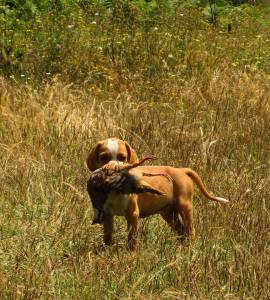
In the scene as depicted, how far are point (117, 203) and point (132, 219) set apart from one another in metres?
0.14

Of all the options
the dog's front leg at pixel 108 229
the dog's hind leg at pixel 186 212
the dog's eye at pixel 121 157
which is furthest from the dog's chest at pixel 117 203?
the dog's hind leg at pixel 186 212

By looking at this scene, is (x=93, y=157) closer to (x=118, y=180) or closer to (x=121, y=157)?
(x=121, y=157)

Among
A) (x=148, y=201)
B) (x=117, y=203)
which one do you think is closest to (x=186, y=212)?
(x=148, y=201)

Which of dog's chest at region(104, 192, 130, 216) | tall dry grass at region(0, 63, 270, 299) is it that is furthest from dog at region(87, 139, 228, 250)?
tall dry grass at region(0, 63, 270, 299)

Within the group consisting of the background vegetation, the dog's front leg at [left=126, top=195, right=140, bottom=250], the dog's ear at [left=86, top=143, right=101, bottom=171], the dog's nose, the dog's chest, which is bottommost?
the background vegetation

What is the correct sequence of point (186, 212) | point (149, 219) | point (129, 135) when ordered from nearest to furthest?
point (186, 212)
point (149, 219)
point (129, 135)

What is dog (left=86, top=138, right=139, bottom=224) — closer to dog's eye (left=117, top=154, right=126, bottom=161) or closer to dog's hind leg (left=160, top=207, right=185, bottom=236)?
dog's eye (left=117, top=154, right=126, bottom=161)

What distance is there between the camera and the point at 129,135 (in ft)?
23.0

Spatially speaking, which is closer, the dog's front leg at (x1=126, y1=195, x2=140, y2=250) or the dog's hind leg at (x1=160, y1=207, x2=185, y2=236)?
the dog's front leg at (x1=126, y1=195, x2=140, y2=250)

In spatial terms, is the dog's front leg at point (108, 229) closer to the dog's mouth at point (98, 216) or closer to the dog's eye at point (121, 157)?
the dog's mouth at point (98, 216)

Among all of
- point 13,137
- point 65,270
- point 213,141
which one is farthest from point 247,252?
point 13,137

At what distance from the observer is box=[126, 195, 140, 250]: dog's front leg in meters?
4.65

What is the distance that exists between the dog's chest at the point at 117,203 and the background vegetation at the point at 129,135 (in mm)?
253

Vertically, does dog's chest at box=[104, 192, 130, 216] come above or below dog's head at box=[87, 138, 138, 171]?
below
